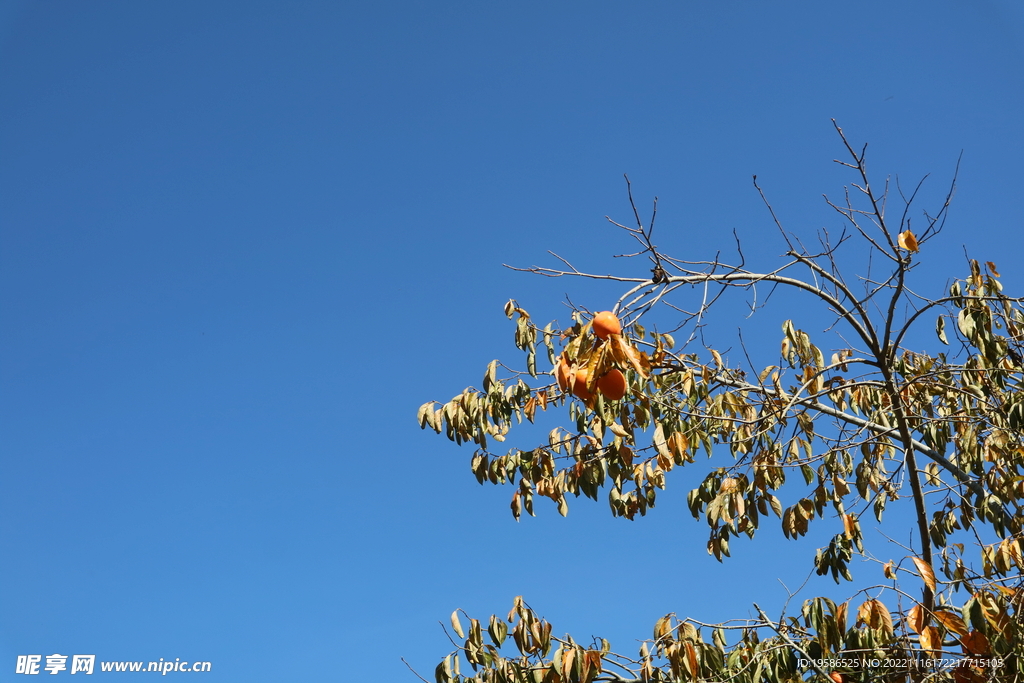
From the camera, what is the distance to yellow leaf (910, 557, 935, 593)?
8.77 feet

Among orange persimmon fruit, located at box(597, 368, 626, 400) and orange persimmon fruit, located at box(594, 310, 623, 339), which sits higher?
orange persimmon fruit, located at box(594, 310, 623, 339)

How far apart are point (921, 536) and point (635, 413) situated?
124 centimetres

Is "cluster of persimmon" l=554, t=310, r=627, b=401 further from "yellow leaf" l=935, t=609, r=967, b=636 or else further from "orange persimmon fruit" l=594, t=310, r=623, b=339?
"yellow leaf" l=935, t=609, r=967, b=636

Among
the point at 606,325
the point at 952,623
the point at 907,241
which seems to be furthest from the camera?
the point at 907,241

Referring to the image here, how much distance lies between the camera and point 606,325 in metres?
2.16

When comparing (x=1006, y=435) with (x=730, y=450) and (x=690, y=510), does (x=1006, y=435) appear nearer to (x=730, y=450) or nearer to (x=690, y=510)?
(x=730, y=450)

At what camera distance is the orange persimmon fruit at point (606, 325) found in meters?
2.15

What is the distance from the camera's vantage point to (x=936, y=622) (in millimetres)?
2855

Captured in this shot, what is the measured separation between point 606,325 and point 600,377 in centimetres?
14

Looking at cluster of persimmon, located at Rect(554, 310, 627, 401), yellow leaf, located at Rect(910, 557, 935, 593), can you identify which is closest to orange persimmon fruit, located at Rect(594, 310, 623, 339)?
cluster of persimmon, located at Rect(554, 310, 627, 401)

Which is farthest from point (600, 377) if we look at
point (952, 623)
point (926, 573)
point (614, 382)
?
point (952, 623)

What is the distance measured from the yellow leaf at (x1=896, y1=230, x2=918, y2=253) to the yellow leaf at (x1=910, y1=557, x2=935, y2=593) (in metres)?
1.19

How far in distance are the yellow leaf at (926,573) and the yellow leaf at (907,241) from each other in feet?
3.91

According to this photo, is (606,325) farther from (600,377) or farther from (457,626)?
(457,626)
